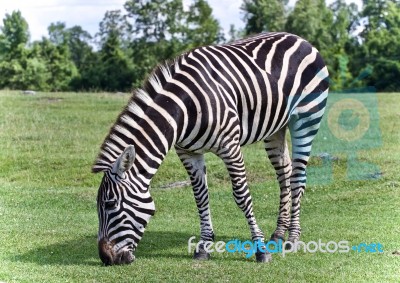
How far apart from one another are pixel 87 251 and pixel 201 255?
1360 mm

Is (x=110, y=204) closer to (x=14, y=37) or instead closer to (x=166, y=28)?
(x=166, y=28)

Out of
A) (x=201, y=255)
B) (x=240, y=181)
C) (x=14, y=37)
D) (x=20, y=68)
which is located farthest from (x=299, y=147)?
(x=20, y=68)

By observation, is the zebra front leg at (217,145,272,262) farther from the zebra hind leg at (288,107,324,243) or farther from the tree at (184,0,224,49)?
the tree at (184,0,224,49)

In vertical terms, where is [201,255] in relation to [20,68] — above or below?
below

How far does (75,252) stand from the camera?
696cm

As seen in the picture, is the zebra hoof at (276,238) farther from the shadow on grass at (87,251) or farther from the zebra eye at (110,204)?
the zebra eye at (110,204)

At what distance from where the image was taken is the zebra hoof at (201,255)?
21.6 feet

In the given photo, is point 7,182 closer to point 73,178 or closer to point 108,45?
point 73,178

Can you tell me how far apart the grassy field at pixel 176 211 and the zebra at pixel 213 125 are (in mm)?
454

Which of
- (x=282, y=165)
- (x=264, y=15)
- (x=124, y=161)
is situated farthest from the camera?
(x=264, y=15)

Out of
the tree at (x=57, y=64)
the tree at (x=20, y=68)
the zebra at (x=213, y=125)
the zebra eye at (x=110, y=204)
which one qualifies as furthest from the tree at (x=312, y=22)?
the zebra eye at (x=110, y=204)

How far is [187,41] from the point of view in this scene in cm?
2556

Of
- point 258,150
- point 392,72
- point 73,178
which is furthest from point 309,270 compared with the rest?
point 392,72

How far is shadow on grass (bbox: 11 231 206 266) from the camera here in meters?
6.55
